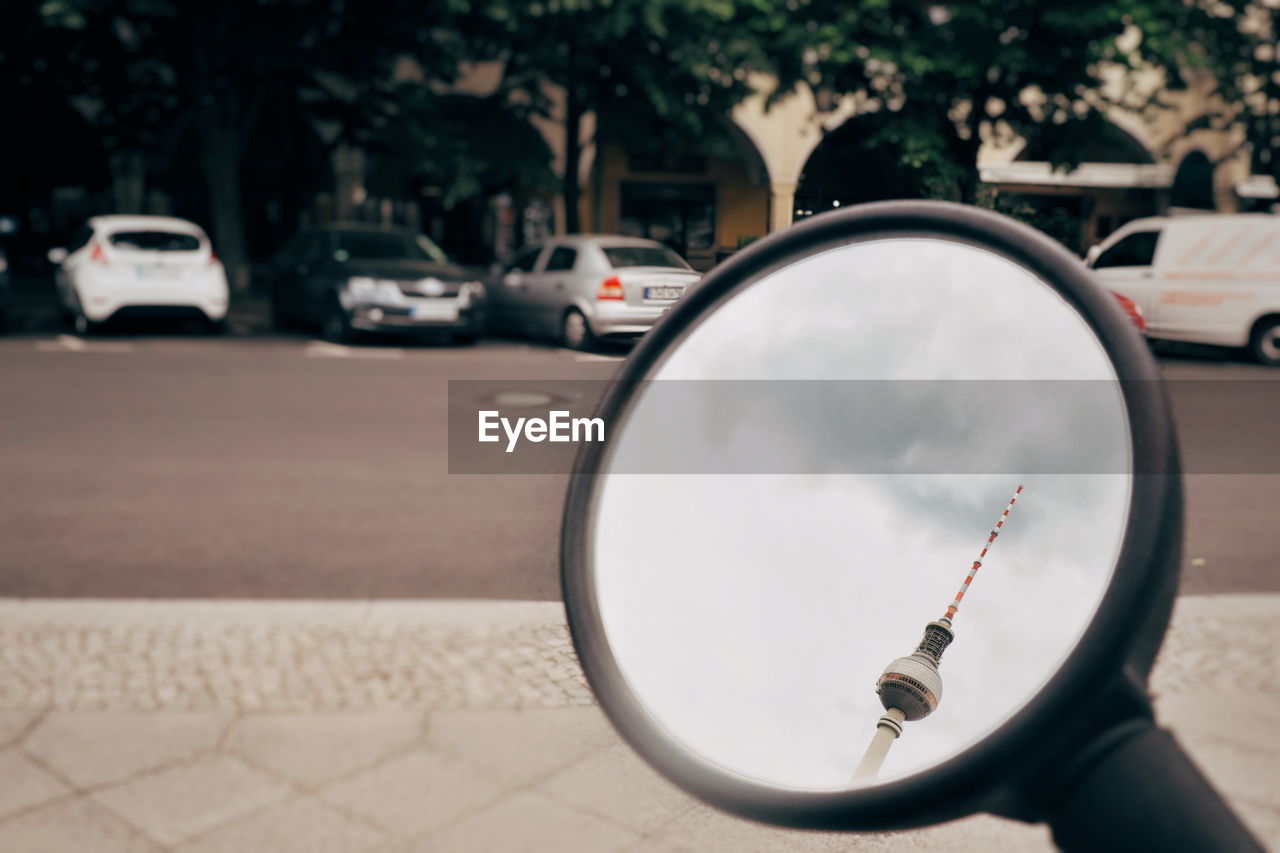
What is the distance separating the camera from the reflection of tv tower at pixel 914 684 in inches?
23.3

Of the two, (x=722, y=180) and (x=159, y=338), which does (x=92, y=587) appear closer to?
(x=722, y=180)

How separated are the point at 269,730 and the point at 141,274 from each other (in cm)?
1303

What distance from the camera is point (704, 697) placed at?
682 mm

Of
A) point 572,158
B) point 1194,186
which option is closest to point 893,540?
point 1194,186

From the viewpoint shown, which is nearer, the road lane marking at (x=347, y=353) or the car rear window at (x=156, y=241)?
the road lane marking at (x=347, y=353)

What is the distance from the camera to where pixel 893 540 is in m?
0.65

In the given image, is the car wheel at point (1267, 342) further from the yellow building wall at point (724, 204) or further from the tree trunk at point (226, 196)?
the tree trunk at point (226, 196)

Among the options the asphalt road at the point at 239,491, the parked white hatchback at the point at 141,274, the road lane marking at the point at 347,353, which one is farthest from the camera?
the parked white hatchback at the point at 141,274

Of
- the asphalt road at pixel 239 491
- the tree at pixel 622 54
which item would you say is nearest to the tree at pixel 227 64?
the tree at pixel 622 54

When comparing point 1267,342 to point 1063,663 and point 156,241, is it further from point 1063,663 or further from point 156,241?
point 156,241

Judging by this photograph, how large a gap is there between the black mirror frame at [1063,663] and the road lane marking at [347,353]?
14.1m

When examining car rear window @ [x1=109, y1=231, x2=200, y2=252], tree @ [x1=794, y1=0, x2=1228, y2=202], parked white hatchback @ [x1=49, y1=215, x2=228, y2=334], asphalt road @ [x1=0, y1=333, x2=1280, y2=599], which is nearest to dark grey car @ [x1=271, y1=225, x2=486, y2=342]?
asphalt road @ [x1=0, y1=333, x2=1280, y2=599]

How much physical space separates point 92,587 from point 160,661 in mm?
1658

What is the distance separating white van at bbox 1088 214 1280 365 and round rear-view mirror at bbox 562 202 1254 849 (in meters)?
0.08
